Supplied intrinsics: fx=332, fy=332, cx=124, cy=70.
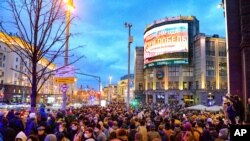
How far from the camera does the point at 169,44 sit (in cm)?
9619

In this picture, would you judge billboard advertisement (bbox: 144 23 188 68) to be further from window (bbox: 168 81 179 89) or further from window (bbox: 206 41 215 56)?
window (bbox: 168 81 179 89)

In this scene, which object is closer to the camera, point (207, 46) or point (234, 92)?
point (234, 92)

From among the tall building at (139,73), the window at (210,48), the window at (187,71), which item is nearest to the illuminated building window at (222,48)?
the window at (210,48)

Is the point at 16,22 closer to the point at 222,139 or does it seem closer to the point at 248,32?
the point at 222,139

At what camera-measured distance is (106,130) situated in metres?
13.1

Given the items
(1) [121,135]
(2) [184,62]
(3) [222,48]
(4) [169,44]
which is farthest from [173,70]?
(1) [121,135]

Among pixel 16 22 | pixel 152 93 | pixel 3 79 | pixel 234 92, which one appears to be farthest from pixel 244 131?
pixel 3 79

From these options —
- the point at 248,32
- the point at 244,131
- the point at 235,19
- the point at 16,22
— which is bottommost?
the point at 244,131

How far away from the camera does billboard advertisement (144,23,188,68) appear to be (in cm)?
9544

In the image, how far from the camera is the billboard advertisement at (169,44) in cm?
9544

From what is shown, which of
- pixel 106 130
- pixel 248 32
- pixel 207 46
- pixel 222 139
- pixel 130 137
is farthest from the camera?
pixel 207 46

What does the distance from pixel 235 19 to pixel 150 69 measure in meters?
77.7

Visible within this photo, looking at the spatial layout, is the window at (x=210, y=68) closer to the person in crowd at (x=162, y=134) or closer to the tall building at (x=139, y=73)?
the tall building at (x=139, y=73)

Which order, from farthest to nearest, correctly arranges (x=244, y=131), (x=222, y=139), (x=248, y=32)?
(x=248, y=32) → (x=222, y=139) → (x=244, y=131)
